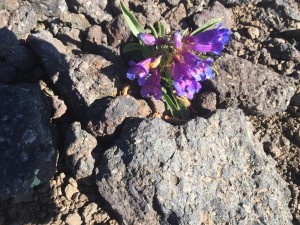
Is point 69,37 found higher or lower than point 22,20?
lower

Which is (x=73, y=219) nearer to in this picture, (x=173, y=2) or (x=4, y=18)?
(x=4, y=18)

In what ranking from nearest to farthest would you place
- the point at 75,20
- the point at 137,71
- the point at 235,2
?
the point at 137,71
the point at 75,20
the point at 235,2

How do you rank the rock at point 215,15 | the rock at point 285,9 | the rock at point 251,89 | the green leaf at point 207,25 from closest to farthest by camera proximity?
the rock at point 251,89
the green leaf at point 207,25
the rock at point 215,15
the rock at point 285,9

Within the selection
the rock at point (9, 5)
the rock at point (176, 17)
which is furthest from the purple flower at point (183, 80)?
the rock at point (9, 5)

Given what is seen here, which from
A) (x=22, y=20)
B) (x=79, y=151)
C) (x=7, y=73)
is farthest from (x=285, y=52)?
(x=7, y=73)

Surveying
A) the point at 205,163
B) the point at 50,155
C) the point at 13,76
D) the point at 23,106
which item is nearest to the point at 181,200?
the point at 205,163

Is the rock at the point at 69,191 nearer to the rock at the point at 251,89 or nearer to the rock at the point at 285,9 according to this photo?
the rock at the point at 251,89

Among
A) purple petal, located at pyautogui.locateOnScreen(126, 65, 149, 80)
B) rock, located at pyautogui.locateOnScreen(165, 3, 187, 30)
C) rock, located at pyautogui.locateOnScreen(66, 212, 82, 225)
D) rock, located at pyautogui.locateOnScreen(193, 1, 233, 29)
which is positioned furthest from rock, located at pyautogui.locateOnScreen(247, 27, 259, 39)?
rock, located at pyautogui.locateOnScreen(66, 212, 82, 225)

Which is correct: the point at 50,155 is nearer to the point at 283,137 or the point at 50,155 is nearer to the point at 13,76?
the point at 13,76

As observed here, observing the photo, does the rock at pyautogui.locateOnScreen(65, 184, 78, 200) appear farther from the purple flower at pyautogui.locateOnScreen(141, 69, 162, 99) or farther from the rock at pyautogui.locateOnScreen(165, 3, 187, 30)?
the rock at pyautogui.locateOnScreen(165, 3, 187, 30)
